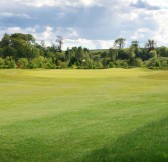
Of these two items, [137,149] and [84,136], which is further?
[84,136]

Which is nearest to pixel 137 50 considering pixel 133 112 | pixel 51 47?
pixel 51 47

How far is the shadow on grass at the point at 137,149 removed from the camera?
957 cm

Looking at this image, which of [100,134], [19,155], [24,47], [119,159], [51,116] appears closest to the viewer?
[119,159]

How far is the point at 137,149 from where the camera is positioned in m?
10.4

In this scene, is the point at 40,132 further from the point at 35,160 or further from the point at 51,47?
the point at 51,47

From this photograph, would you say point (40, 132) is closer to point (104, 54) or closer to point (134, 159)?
point (134, 159)

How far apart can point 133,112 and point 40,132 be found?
228 inches

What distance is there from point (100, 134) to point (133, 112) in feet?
17.5

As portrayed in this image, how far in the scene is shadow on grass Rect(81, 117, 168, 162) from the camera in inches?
377

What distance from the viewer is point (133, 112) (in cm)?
1755

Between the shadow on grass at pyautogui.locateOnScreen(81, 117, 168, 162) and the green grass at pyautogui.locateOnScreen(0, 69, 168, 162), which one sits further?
the green grass at pyautogui.locateOnScreen(0, 69, 168, 162)

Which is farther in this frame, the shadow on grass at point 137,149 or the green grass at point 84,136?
the green grass at point 84,136

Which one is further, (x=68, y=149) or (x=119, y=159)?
(x=68, y=149)

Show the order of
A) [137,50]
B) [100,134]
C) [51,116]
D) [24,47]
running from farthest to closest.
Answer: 1. [137,50]
2. [24,47]
3. [51,116]
4. [100,134]
